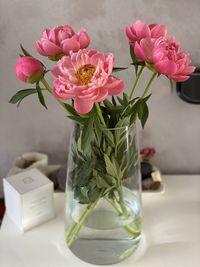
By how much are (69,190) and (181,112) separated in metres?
0.36

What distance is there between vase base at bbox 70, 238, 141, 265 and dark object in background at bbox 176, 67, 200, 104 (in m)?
0.35

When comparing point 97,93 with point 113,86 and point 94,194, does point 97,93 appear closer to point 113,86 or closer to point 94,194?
point 113,86

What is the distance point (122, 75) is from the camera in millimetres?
1021

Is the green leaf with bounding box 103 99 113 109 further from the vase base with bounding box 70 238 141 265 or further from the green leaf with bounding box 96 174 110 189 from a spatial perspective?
the vase base with bounding box 70 238 141 265

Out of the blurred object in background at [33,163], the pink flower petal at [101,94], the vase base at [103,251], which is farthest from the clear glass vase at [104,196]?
the blurred object in background at [33,163]

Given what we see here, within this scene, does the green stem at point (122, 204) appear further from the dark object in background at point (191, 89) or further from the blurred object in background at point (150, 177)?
the dark object in background at point (191, 89)

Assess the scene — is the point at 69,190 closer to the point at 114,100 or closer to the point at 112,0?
the point at 114,100

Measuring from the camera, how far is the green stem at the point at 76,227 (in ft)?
2.73

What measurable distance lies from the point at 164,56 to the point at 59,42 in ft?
0.55

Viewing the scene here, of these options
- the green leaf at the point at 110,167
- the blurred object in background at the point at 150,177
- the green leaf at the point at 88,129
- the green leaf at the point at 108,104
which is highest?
the green leaf at the point at 108,104

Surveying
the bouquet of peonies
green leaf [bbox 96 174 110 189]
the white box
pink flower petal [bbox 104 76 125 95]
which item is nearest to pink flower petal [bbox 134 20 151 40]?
the bouquet of peonies

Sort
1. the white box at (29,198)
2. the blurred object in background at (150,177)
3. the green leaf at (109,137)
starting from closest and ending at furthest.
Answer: the green leaf at (109,137) → the white box at (29,198) → the blurred object in background at (150,177)

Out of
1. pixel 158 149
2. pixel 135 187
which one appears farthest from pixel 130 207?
pixel 158 149

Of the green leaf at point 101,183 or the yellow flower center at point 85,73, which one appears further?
the green leaf at point 101,183
